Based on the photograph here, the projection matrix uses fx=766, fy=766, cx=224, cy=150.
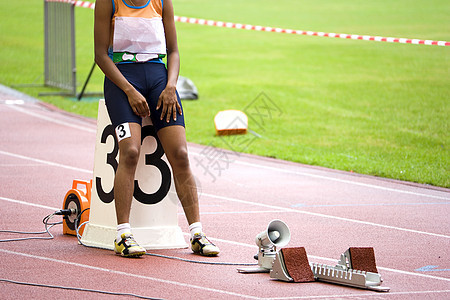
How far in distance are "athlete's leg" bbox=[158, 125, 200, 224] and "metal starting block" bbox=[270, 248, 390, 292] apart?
3.62ft

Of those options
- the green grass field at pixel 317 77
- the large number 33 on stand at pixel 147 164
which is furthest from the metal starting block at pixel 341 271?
the green grass field at pixel 317 77

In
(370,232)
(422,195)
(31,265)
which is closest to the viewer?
(31,265)

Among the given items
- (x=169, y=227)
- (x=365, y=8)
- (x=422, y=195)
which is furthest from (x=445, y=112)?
(x=365, y=8)

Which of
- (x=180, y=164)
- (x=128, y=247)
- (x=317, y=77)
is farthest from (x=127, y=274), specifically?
(x=317, y=77)

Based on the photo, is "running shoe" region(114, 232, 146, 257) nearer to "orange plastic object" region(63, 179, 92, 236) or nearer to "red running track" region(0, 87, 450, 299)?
"red running track" region(0, 87, 450, 299)

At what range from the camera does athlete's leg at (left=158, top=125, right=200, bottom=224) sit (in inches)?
244

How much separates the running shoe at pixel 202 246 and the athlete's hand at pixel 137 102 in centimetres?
109

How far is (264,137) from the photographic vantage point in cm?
1496

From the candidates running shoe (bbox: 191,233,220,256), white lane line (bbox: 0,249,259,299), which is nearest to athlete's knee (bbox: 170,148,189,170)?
running shoe (bbox: 191,233,220,256)

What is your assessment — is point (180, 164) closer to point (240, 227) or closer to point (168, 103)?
point (168, 103)

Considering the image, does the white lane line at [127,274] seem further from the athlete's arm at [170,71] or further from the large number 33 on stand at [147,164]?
the athlete's arm at [170,71]

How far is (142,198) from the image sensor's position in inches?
251

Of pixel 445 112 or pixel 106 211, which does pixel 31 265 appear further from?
pixel 445 112

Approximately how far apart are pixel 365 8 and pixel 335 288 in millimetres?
39488
